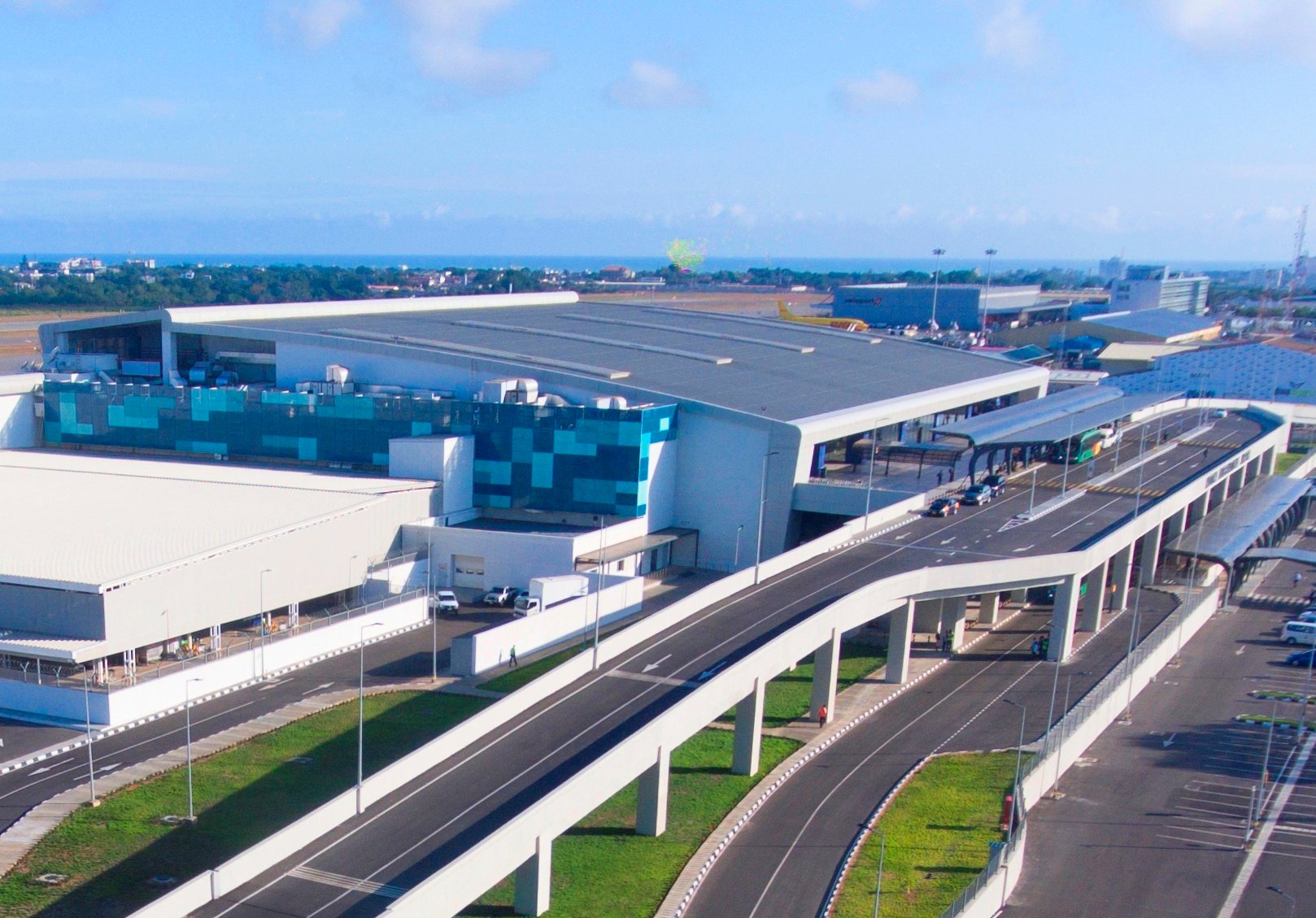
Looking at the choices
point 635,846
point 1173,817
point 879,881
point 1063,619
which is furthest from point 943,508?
point 879,881

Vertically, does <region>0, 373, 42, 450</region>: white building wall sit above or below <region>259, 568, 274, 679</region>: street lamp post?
above

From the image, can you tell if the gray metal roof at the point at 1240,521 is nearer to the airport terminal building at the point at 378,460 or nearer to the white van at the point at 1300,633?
the white van at the point at 1300,633

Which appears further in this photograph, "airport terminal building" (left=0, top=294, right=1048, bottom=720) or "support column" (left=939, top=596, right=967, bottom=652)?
"support column" (left=939, top=596, right=967, bottom=652)

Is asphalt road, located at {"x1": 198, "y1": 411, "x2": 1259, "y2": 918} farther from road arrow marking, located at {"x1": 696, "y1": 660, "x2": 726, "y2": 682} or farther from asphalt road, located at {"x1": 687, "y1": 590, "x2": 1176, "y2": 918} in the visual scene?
asphalt road, located at {"x1": 687, "y1": 590, "x2": 1176, "y2": 918}

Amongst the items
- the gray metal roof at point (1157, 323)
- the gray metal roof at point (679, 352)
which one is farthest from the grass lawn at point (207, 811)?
the gray metal roof at point (1157, 323)

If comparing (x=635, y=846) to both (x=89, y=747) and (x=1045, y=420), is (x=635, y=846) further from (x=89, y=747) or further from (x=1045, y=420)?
(x=1045, y=420)

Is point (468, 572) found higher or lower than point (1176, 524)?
lower

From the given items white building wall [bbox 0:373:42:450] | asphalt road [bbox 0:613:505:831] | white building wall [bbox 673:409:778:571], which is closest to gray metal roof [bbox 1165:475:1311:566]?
white building wall [bbox 673:409:778:571]
